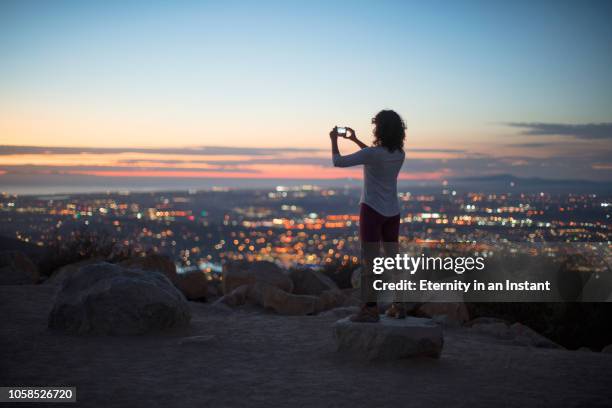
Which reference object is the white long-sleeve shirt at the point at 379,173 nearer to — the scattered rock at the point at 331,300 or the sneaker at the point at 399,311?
the sneaker at the point at 399,311

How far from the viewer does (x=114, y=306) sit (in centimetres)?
728

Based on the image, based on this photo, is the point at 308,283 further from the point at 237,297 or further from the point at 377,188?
the point at 377,188

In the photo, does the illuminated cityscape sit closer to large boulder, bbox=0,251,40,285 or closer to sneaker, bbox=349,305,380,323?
large boulder, bbox=0,251,40,285

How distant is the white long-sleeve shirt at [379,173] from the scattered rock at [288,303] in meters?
4.36

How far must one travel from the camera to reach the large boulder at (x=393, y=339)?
6184 mm

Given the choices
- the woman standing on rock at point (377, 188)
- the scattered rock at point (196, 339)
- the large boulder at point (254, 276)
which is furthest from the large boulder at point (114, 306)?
the large boulder at point (254, 276)

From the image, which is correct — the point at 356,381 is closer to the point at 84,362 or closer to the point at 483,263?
the point at 84,362

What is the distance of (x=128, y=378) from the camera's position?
5.39 m

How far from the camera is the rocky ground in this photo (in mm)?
4938

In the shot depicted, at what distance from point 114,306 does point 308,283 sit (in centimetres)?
624

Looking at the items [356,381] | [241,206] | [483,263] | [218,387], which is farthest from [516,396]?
[241,206]

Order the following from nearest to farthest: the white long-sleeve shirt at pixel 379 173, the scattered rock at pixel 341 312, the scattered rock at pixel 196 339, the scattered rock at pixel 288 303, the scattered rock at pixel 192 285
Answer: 1. the white long-sleeve shirt at pixel 379 173
2. the scattered rock at pixel 196 339
3. the scattered rock at pixel 341 312
4. the scattered rock at pixel 288 303
5. the scattered rock at pixel 192 285

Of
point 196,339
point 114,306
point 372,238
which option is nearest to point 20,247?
point 114,306

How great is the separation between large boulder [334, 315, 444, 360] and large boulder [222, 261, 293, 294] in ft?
18.8
